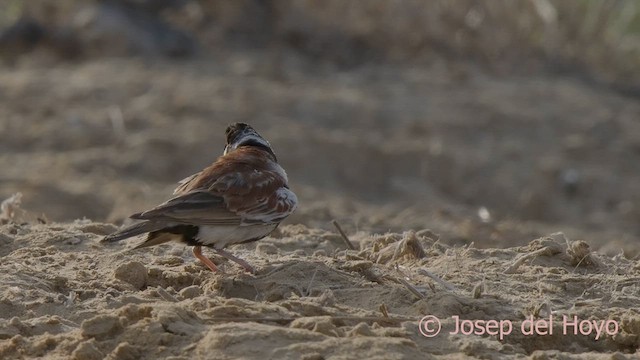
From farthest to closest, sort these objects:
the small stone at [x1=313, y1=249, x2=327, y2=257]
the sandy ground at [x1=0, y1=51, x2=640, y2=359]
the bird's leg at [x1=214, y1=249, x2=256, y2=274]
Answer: the small stone at [x1=313, y1=249, x2=327, y2=257] < the bird's leg at [x1=214, y1=249, x2=256, y2=274] < the sandy ground at [x1=0, y1=51, x2=640, y2=359]

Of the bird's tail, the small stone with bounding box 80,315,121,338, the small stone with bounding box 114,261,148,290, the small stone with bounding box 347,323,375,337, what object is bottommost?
the small stone with bounding box 80,315,121,338

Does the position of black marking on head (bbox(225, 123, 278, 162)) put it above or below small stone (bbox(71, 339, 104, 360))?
above

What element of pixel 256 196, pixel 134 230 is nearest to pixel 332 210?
pixel 256 196

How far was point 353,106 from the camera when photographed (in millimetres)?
13250

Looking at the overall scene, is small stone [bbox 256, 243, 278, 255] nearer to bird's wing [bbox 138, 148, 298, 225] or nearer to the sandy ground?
the sandy ground

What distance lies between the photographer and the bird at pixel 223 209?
232 inches

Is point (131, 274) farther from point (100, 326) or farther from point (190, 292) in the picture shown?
point (100, 326)

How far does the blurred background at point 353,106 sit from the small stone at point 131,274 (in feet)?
10.6

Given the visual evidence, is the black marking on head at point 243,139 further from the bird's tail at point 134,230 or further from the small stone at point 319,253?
the bird's tail at point 134,230

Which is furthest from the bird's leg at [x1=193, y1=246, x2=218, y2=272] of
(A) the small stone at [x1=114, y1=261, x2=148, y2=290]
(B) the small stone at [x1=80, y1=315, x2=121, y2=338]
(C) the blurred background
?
(C) the blurred background

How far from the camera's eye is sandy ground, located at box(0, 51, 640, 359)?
5.13 meters

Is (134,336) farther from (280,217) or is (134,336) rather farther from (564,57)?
(564,57)

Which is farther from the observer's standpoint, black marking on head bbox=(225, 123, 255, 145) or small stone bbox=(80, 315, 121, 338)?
black marking on head bbox=(225, 123, 255, 145)
